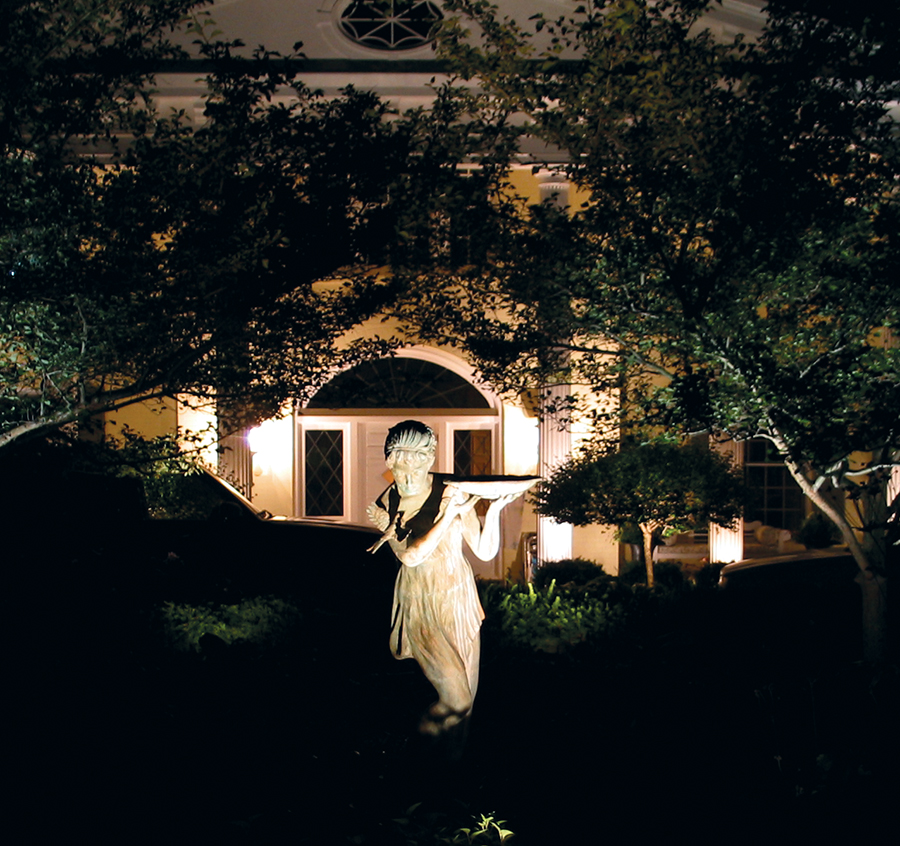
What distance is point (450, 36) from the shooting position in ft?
21.9

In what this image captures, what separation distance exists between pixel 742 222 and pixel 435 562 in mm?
3394

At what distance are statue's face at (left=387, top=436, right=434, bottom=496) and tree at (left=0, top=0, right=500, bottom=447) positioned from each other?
9.40 ft

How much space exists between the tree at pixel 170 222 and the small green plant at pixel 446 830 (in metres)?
3.72

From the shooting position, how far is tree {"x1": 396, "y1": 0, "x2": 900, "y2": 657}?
19.2ft

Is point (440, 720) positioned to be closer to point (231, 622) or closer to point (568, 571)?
point (231, 622)

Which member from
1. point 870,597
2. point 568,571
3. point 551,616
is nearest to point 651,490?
point 568,571

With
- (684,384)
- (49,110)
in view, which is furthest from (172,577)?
(684,384)

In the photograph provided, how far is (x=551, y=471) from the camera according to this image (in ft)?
40.7

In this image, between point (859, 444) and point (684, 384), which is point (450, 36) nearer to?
point (684, 384)

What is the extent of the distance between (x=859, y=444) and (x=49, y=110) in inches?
235

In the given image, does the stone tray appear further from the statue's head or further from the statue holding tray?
the statue's head

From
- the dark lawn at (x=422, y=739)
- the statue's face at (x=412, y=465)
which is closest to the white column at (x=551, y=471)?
the dark lawn at (x=422, y=739)

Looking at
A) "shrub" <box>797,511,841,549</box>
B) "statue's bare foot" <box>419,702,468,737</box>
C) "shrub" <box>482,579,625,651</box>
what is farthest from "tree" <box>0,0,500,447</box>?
"shrub" <box>797,511,841,549</box>

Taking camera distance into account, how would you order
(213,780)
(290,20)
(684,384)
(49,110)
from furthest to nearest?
(290,20) < (49,110) < (684,384) < (213,780)
